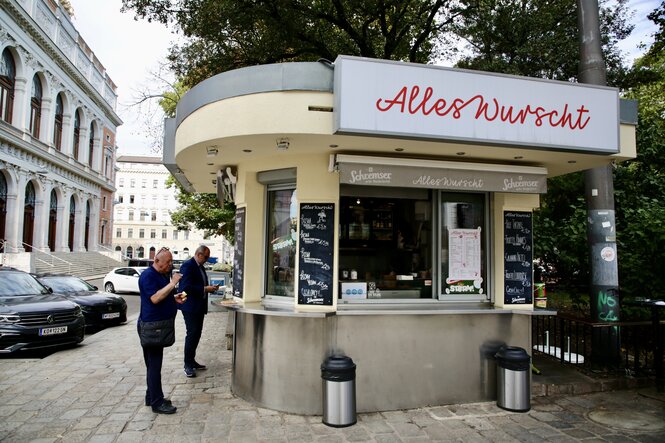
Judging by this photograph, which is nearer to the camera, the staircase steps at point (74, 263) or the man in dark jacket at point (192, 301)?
the man in dark jacket at point (192, 301)

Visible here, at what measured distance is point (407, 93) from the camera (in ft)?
16.0

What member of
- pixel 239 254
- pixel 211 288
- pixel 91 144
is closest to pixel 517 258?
pixel 239 254

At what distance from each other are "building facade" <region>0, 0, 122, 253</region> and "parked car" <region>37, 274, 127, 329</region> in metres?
20.9

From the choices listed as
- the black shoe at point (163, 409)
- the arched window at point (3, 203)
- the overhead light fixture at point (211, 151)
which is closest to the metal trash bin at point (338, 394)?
the black shoe at point (163, 409)

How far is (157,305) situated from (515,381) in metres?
4.44

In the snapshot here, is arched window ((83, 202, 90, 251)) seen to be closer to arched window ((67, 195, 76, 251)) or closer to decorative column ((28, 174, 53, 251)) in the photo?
arched window ((67, 195, 76, 251))

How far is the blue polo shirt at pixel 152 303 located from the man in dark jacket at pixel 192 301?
5.21ft

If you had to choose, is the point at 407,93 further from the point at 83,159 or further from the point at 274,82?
the point at 83,159

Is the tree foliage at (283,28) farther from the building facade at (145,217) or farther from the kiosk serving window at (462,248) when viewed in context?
the building facade at (145,217)

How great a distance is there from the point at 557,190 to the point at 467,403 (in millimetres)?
7736

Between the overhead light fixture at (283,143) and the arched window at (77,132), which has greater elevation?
the arched window at (77,132)

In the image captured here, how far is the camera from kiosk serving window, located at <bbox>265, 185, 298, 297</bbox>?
19.6 ft

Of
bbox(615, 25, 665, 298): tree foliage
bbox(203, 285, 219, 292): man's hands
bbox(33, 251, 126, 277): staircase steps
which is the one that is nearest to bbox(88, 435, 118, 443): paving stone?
bbox(203, 285, 219, 292): man's hands

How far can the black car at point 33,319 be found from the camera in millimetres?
8078
